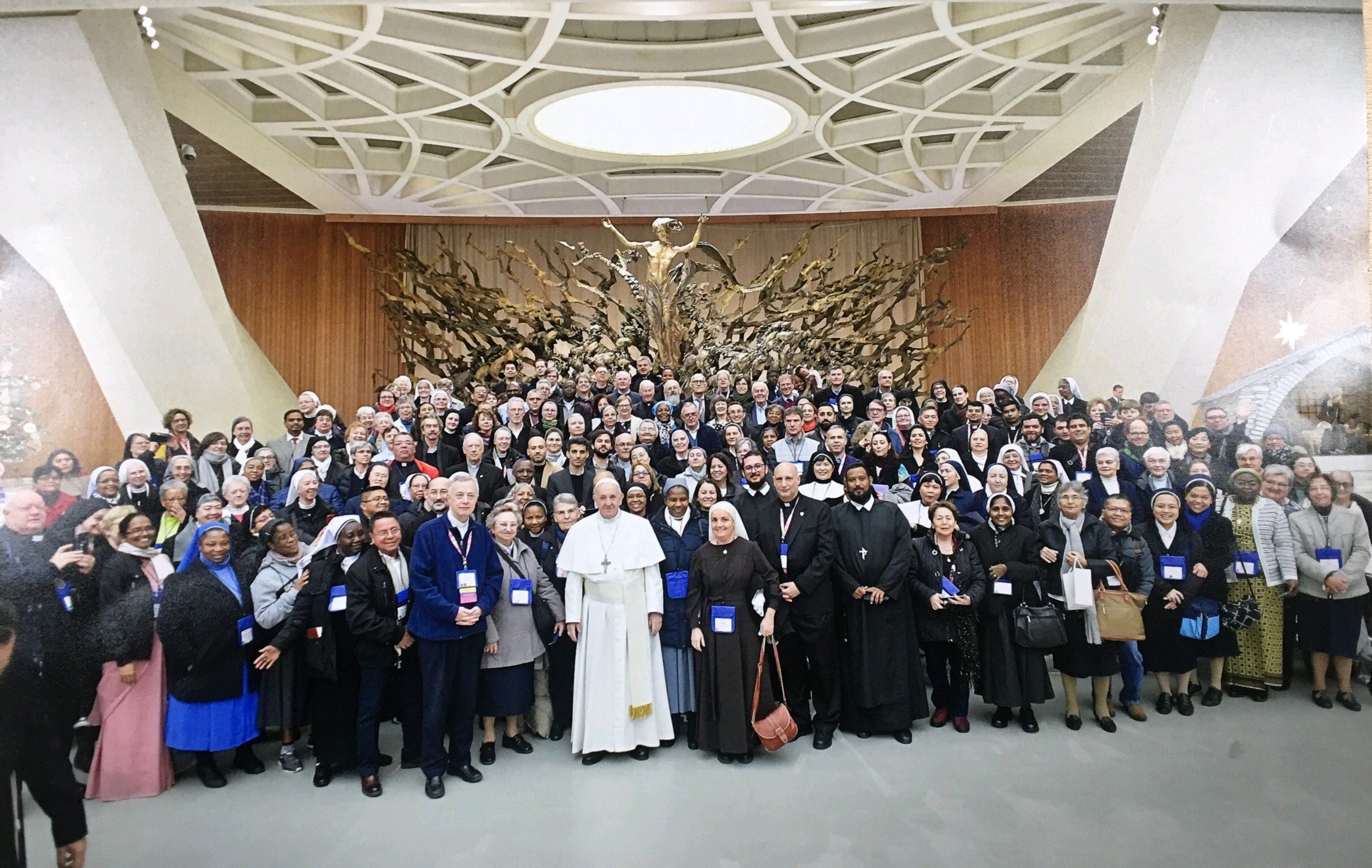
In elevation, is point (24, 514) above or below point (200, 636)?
above

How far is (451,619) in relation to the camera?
14.4ft

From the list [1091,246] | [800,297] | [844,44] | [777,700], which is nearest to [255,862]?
[777,700]

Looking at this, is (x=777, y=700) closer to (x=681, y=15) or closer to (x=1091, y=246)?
(x=1091, y=246)

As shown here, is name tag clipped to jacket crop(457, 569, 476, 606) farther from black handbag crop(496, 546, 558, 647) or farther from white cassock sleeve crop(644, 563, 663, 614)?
white cassock sleeve crop(644, 563, 663, 614)

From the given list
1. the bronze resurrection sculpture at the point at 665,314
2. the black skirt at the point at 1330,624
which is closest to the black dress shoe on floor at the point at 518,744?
the black skirt at the point at 1330,624

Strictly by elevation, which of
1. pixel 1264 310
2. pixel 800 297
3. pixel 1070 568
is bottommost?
pixel 1070 568

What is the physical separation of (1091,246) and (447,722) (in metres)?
5.50

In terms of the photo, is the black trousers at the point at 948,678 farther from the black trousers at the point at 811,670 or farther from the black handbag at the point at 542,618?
the black handbag at the point at 542,618

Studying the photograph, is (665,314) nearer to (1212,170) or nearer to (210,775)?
(1212,170)

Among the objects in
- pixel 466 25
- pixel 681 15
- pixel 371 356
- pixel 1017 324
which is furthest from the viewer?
pixel 371 356

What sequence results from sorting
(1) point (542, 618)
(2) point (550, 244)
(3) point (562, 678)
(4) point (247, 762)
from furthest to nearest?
1. (2) point (550, 244)
2. (3) point (562, 678)
3. (1) point (542, 618)
4. (4) point (247, 762)

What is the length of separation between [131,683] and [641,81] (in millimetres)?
7103

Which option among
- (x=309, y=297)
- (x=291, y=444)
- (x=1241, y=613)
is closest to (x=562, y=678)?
(x=291, y=444)

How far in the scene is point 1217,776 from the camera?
14.3 ft
